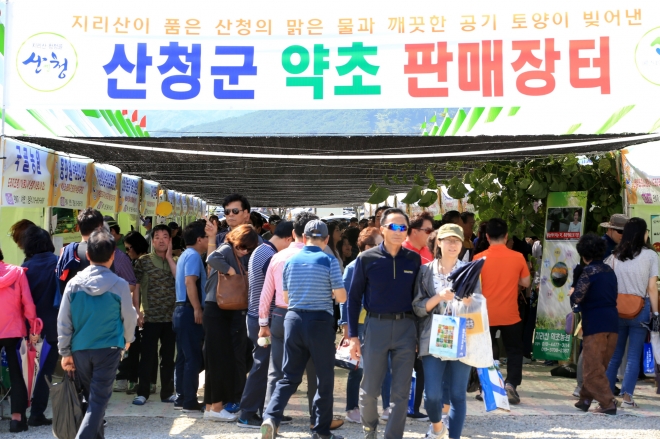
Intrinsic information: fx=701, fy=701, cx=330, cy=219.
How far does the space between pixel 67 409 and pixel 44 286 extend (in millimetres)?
1497

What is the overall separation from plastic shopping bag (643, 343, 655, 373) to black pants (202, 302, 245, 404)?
12.7ft

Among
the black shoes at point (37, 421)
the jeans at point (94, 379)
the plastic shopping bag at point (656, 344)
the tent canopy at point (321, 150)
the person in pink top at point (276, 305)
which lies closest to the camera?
the jeans at point (94, 379)

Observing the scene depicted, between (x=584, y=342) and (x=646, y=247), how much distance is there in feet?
3.48

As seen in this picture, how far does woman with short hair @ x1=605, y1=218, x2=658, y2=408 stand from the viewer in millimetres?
6348

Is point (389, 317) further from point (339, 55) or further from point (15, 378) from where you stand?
point (15, 378)

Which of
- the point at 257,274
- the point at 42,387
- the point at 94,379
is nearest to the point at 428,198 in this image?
the point at 257,274

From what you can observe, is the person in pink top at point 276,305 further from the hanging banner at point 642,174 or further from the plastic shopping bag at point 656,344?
the hanging banner at point 642,174

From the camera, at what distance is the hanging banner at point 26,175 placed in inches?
242

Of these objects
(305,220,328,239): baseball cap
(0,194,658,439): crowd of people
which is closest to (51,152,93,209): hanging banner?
(0,194,658,439): crowd of people

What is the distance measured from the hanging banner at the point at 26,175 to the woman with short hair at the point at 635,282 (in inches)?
216

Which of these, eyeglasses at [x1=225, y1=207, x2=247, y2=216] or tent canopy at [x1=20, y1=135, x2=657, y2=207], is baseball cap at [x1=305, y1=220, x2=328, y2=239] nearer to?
eyeglasses at [x1=225, y1=207, x2=247, y2=216]

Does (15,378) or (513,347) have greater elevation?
(513,347)

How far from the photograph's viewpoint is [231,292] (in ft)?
18.8

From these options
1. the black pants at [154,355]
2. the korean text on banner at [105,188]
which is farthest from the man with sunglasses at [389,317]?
the korean text on banner at [105,188]
